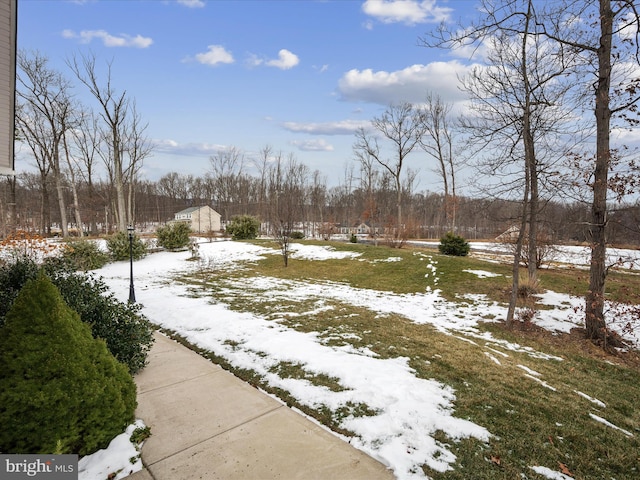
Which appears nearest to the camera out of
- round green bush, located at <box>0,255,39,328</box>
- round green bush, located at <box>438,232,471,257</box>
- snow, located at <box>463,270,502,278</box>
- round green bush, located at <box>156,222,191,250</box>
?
round green bush, located at <box>0,255,39,328</box>

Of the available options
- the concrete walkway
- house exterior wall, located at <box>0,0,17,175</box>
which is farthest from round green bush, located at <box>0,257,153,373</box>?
house exterior wall, located at <box>0,0,17,175</box>

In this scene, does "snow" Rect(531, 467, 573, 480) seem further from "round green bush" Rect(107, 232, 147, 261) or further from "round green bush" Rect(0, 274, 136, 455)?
"round green bush" Rect(107, 232, 147, 261)

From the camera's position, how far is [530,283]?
8.88 m

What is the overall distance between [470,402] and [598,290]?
4.54 metres

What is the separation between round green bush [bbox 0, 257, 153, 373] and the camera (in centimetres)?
360

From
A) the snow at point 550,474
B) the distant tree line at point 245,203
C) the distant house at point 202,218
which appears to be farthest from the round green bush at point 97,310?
the distant house at point 202,218

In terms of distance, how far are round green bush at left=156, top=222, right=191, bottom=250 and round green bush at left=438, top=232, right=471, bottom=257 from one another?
15.3 m

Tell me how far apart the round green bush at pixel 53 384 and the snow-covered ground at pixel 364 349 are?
5.86 feet

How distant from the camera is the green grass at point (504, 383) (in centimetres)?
256

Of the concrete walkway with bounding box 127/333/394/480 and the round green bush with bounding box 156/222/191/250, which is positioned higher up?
the round green bush with bounding box 156/222/191/250

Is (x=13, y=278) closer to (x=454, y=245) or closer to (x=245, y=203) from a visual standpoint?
(x=454, y=245)

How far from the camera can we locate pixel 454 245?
1645 cm

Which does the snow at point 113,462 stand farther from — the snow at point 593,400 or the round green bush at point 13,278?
the snow at point 593,400

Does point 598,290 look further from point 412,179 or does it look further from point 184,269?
point 412,179
